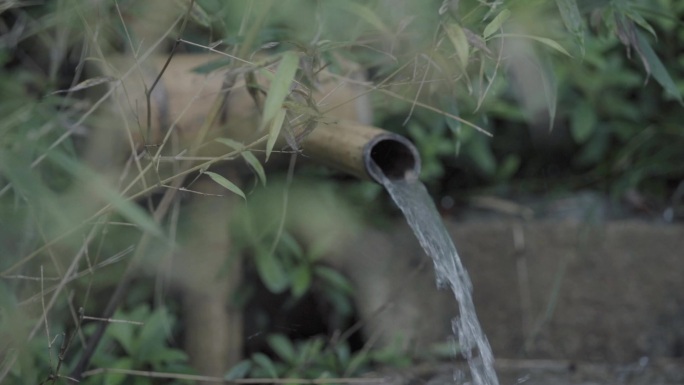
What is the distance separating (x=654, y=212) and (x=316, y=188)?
2.43ft

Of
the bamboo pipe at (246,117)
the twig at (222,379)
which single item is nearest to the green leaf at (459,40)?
the bamboo pipe at (246,117)

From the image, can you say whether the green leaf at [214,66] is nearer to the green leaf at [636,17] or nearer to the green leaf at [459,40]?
the green leaf at [459,40]

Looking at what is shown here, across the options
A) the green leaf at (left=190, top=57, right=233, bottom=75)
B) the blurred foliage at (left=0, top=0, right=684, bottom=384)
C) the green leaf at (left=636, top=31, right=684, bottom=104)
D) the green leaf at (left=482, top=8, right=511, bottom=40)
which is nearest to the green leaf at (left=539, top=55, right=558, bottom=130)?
the blurred foliage at (left=0, top=0, right=684, bottom=384)

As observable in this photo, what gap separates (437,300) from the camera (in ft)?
6.18

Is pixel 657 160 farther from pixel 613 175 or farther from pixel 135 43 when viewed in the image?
pixel 135 43

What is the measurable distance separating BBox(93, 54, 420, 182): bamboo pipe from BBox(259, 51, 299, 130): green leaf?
123 mm

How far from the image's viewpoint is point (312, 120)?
1.03 metres

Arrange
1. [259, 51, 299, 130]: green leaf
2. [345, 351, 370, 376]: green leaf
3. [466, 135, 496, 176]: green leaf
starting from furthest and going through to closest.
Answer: [466, 135, 496, 176]: green leaf
[345, 351, 370, 376]: green leaf
[259, 51, 299, 130]: green leaf

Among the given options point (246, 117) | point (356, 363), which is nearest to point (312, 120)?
point (246, 117)

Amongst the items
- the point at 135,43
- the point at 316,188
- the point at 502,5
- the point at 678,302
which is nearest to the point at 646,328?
the point at 678,302

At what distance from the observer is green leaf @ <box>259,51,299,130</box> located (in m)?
0.87

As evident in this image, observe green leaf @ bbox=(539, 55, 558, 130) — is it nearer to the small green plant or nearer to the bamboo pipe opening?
the bamboo pipe opening

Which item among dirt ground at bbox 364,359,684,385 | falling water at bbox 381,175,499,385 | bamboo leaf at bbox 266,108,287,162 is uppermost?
bamboo leaf at bbox 266,108,287,162

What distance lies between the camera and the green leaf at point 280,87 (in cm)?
87
